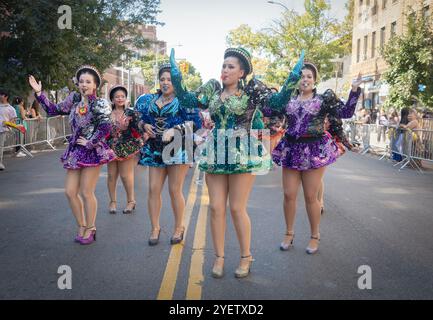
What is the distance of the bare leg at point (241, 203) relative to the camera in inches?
175

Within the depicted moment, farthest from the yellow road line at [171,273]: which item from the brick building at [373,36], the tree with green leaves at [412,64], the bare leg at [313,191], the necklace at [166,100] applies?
the brick building at [373,36]

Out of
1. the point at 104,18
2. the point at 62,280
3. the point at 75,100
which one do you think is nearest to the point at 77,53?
the point at 104,18

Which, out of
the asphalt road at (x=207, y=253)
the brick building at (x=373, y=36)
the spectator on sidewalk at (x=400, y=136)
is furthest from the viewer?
the brick building at (x=373, y=36)

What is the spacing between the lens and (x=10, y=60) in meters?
15.8

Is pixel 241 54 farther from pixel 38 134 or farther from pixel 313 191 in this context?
pixel 38 134

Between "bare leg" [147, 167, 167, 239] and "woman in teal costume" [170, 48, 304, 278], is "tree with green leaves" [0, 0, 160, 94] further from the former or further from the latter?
"woman in teal costume" [170, 48, 304, 278]

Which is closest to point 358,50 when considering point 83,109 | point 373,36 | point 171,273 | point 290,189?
point 373,36

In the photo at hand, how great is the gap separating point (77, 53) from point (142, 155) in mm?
15408

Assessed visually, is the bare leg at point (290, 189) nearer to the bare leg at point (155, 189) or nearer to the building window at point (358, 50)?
the bare leg at point (155, 189)

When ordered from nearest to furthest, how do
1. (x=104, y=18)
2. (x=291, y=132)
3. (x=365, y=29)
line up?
(x=291, y=132), (x=104, y=18), (x=365, y=29)

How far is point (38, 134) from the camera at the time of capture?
16.7 metres

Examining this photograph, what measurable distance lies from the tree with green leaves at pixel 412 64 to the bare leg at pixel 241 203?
51.1 ft

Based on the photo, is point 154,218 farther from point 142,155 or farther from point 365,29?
point 365,29

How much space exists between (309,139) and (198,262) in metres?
1.72
